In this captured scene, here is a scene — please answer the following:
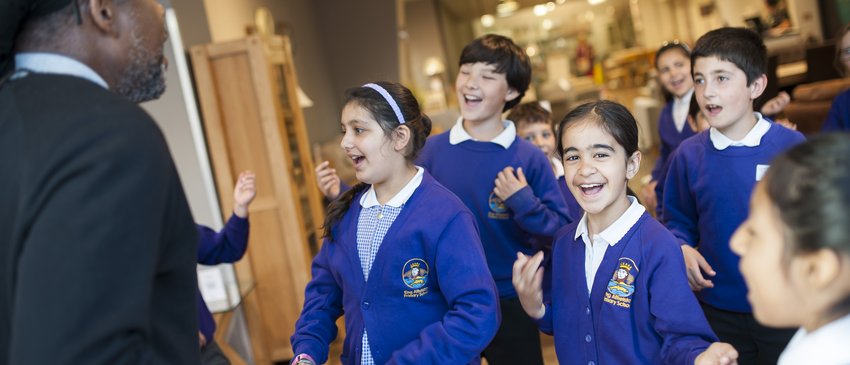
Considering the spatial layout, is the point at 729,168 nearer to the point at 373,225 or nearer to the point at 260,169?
the point at 373,225

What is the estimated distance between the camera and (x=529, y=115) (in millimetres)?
2992

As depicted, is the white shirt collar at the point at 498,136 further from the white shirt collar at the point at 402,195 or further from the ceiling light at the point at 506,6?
the ceiling light at the point at 506,6

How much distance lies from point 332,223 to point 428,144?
Result: 29.6 inches

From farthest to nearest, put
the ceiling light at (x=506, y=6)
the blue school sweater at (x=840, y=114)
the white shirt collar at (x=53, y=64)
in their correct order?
the ceiling light at (x=506, y=6)
the blue school sweater at (x=840, y=114)
the white shirt collar at (x=53, y=64)

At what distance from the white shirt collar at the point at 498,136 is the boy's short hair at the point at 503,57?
0.51ft

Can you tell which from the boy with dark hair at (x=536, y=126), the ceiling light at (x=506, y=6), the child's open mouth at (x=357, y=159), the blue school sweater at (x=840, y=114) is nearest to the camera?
the child's open mouth at (x=357, y=159)

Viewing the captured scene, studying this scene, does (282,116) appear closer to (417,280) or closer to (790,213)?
(417,280)

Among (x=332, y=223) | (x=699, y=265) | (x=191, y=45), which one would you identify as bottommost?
(x=699, y=265)

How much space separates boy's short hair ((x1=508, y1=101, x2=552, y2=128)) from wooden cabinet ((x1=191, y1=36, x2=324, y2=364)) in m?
1.42

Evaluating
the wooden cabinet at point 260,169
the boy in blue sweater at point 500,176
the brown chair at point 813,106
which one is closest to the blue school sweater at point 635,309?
the boy in blue sweater at point 500,176

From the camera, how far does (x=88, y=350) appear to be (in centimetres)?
84

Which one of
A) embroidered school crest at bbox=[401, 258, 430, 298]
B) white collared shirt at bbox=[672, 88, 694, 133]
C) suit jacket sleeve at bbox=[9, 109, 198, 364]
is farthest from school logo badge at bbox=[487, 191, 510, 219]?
suit jacket sleeve at bbox=[9, 109, 198, 364]

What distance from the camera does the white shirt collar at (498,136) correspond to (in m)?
2.33

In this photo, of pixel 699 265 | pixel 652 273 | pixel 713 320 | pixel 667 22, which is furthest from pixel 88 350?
pixel 667 22
